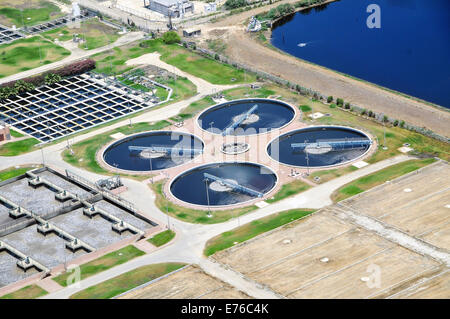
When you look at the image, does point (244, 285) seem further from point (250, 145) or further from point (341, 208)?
point (250, 145)

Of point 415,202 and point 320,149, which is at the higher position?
point 320,149

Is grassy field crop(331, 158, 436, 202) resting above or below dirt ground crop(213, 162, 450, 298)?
above

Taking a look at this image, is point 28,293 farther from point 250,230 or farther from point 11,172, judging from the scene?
point 11,172

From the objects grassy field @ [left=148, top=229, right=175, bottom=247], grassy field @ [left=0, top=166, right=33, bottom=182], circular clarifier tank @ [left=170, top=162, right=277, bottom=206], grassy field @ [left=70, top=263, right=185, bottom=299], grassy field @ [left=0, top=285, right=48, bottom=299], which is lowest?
grassy field @ [left=0, top=285, right=48, bottom=299]

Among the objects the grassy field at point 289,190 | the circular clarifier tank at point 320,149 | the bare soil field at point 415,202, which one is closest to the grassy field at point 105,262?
the grassy field at point 289,190

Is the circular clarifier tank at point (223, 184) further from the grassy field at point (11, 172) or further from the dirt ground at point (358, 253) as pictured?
the grassy field at point (11, 172)

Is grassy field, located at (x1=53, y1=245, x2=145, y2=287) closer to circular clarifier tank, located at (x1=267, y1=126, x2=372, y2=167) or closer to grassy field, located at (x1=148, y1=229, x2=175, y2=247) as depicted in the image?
grassy field, located at (x1=148, y1=229, x2=175, y2=247)

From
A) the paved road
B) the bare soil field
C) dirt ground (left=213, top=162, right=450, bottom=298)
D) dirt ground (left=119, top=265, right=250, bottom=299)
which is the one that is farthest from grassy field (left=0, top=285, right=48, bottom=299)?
the bare soil field

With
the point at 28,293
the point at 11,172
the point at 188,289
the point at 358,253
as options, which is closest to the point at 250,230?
the point at 188,289
